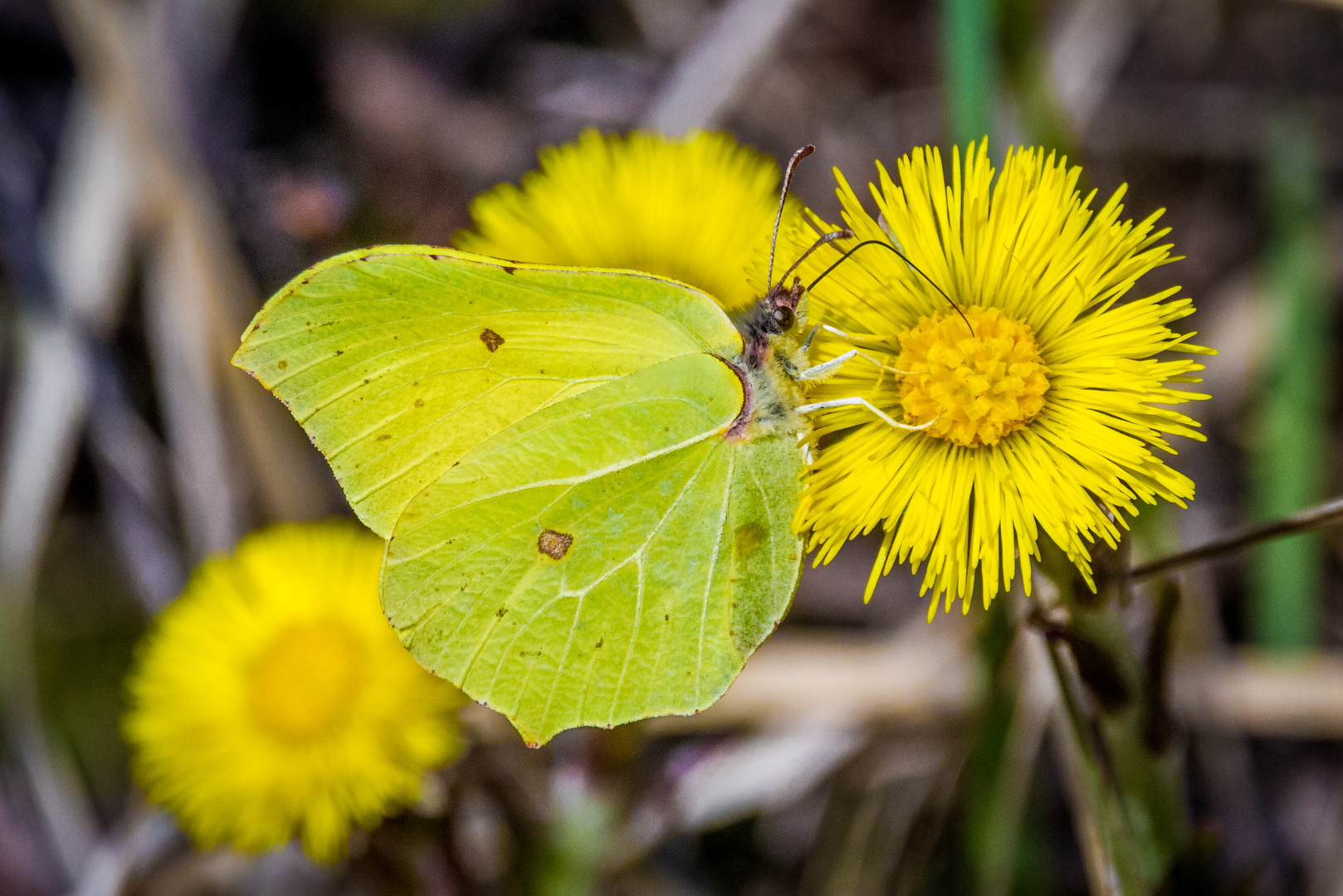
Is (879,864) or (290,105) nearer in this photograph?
(879,864)

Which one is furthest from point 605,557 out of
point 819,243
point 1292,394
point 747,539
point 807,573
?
point 1292,394

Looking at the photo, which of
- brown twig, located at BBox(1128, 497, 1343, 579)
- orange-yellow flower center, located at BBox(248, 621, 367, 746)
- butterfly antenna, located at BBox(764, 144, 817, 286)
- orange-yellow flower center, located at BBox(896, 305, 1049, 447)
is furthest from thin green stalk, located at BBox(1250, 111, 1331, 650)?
orange-yellow flower center, located at BBox(248, 621, 367, 746)

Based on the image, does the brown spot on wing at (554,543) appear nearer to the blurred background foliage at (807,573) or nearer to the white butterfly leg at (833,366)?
the white butterfly leg at (833,366)

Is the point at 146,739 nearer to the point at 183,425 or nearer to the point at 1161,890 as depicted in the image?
the point at 183,425

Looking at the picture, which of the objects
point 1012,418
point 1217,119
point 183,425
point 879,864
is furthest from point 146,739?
point 1217,119

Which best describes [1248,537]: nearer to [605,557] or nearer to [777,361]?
[777,361]

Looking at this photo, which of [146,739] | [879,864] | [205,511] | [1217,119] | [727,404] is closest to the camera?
[727,404]

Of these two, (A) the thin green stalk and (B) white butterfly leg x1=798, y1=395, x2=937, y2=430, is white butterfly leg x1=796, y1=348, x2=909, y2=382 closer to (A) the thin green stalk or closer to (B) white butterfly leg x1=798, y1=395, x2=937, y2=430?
(B) white butterfly leg x1=798, y1=395, x2=937, y2=430
